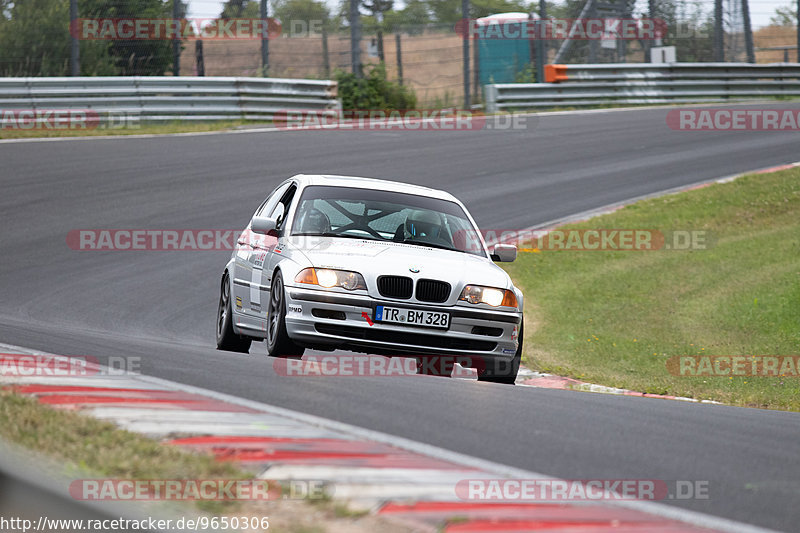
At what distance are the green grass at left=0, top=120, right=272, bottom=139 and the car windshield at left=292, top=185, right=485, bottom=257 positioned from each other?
13.3 meters

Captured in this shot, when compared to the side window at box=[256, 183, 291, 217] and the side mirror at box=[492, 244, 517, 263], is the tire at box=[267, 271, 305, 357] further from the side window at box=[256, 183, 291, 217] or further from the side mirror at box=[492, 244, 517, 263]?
the side mirror at box=[492, 244, 517, 263]

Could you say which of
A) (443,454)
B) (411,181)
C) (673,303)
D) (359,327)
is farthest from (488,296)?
(411,181)

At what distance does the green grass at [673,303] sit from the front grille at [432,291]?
106 inches

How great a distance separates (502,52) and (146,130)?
12414 millimetres

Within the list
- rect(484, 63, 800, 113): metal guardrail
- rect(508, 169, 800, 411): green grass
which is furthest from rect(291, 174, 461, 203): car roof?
rect(484, 63, 800, 113): metal guardrail

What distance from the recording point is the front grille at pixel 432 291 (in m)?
7.79

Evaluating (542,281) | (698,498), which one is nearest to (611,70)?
(542,281)

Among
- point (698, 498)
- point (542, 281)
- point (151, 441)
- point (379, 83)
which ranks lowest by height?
point (542, 281)

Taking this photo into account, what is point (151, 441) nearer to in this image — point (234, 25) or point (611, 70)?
point (234, 25)

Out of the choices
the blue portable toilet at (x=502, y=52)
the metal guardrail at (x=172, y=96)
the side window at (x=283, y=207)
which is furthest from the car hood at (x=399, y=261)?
the blue portable toilet at (x=502, y=52)

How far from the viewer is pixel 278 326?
25.9 feet

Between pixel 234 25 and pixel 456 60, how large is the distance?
21.8 feet

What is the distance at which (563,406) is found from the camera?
6285mm

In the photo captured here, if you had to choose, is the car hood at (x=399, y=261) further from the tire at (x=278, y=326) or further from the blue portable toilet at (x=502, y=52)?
the blue portable toilet at (x=502, y=52)
